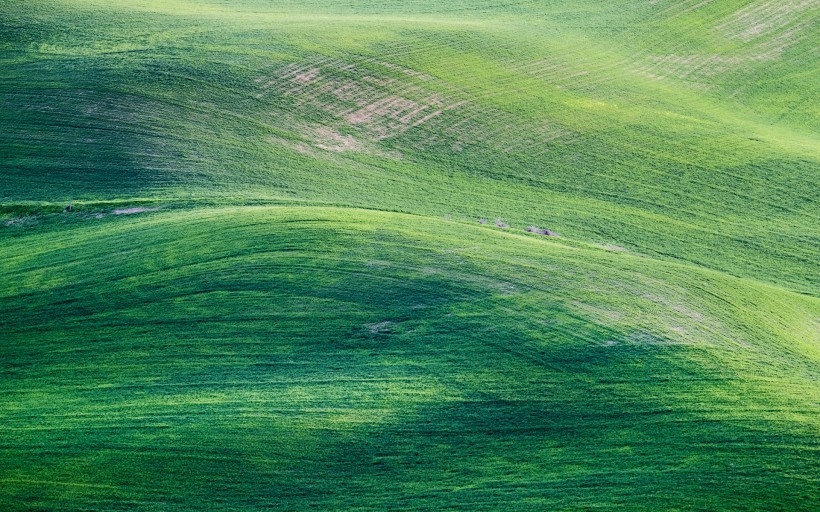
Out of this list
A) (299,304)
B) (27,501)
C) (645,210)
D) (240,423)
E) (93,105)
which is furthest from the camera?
(93,105)

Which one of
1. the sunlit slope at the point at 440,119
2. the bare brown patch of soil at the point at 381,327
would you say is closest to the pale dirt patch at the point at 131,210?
the sunlit slope at the point at 440,119

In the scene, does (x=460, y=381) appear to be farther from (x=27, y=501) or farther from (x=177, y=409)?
(x=27, y=501)

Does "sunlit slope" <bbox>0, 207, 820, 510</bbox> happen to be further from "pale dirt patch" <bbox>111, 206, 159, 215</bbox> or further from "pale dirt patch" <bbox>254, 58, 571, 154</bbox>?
"pale dirt patch" <bbox>254, 58, 571, 154</bbox>

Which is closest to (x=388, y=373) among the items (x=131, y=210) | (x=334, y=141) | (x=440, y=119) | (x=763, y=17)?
(x=131, y=210)

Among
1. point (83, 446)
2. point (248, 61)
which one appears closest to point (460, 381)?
point (83, 446)

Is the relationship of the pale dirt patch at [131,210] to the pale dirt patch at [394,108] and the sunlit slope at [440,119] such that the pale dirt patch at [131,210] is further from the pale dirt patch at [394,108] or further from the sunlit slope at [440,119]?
the pale dirt patch at [394,108]

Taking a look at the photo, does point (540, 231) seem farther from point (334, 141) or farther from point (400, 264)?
point (334, 141)
